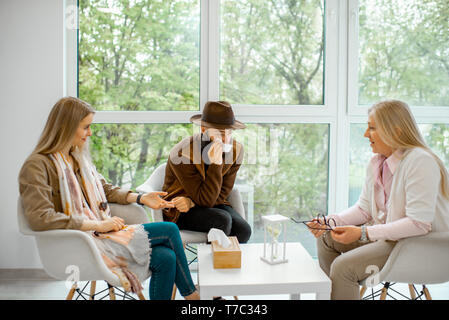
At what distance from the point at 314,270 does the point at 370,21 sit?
2028mm

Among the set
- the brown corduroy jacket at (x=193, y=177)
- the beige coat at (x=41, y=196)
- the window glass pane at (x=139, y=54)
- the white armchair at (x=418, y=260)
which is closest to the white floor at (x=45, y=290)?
the brown corduroy jacket at (x=193, y=177)

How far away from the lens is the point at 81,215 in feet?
6.20

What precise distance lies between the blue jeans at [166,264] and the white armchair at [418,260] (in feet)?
2.69

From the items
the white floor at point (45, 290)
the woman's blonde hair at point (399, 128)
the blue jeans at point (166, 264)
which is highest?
the woman's blonde hair at point (399, 128)

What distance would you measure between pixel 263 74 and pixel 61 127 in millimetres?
1593

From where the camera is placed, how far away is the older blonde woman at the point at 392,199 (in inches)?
68.4

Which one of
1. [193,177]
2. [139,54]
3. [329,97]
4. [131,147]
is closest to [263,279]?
[193,177]

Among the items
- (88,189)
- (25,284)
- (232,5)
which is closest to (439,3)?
(232,5)

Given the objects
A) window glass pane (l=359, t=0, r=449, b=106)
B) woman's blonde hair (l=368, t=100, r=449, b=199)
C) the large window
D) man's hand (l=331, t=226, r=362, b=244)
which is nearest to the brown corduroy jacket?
the large window

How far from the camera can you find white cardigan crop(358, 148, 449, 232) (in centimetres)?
173

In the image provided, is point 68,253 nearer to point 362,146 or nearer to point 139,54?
point 139,54

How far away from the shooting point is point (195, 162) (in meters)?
2.42

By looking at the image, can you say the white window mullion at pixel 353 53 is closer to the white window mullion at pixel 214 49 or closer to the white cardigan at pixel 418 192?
the white window mullion at pixel 214 49

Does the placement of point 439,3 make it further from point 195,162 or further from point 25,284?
point 25,284
